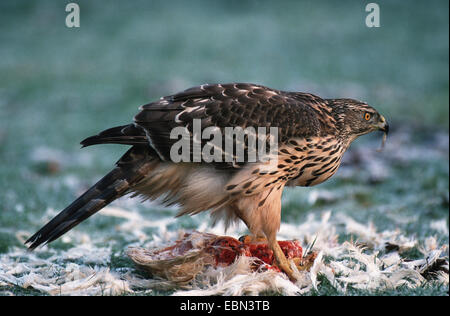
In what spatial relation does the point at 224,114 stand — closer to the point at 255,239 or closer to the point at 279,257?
the point at 255,239

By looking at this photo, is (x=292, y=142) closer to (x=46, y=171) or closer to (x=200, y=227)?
(x=200, y=227)

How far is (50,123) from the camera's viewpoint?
492 inches

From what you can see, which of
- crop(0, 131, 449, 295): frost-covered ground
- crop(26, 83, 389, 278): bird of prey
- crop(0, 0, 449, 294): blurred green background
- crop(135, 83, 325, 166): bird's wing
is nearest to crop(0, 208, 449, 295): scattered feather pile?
crop(0, 131, 449, 295): frost-covered ground

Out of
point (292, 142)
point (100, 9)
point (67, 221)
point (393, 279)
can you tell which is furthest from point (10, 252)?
point (100, 9)

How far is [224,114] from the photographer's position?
455cm

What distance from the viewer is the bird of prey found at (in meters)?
4.44

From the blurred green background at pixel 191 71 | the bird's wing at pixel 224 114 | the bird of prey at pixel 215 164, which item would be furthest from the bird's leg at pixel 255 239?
the blurred green background at pixel 191 71

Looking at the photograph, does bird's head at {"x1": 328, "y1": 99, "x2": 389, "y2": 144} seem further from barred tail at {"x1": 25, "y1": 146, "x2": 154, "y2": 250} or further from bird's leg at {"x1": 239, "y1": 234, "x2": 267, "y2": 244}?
barred tail at {"x1": 25, "y1": 146, "x2": 154, "y2": 250}

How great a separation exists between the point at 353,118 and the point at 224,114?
1.23 meters

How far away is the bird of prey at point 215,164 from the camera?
4.44m

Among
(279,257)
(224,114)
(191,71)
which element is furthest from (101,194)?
(191,71)

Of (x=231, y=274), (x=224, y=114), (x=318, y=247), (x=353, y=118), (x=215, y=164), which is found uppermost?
(x=224, y=114)

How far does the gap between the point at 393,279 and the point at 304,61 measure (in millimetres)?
11979

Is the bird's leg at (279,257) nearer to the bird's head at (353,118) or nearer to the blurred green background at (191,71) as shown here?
the bird's head at (353,118)
